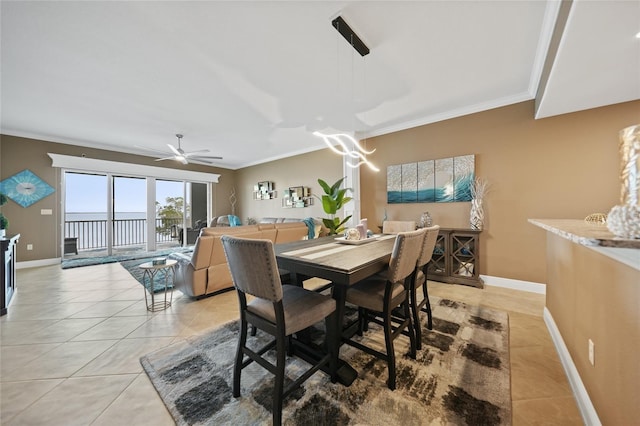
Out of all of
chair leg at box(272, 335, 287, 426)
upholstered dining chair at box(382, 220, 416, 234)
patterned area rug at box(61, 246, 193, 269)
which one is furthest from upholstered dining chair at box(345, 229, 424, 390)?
patterned area rug at box(61, 246, 193, 269)

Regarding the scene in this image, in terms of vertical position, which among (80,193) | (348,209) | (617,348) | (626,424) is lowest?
(626,424)

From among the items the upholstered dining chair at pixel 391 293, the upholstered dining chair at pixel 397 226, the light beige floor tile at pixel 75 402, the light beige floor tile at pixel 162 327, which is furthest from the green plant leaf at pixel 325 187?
the light beige floor tile at pixel 75 402

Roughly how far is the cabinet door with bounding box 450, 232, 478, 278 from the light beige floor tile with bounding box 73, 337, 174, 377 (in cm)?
365

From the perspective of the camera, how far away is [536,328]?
2.13m

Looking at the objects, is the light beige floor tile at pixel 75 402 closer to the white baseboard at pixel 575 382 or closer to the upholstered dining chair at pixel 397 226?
the white baseboard at pixel 575 382

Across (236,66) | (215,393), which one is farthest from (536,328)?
(236,66)

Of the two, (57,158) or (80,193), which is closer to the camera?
(57,158)

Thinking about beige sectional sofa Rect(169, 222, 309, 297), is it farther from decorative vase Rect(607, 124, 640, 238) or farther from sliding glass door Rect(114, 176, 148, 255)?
sliding glass door Rect(114, 176, 148, 255)

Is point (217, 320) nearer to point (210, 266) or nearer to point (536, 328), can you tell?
point (210, 266)

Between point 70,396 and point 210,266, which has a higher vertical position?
point 210,266

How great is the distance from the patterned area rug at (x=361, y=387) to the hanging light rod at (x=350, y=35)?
266 cm

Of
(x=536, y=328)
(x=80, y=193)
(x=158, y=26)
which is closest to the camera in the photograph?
(x=158, y=26)

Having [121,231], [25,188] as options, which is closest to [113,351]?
[25,188]

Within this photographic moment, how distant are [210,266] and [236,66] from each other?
93.3 inches
